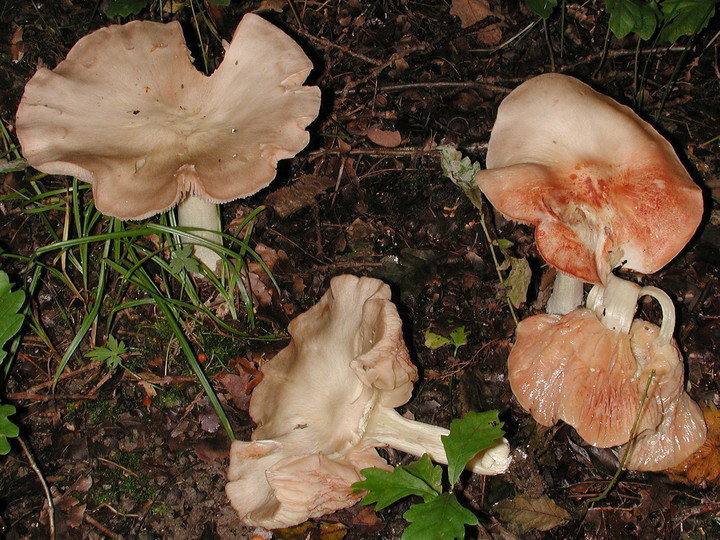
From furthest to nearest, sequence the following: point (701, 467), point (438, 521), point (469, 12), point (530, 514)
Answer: point (469, 12)
point (701, 467)
point (530, 514)
point (438, 521)

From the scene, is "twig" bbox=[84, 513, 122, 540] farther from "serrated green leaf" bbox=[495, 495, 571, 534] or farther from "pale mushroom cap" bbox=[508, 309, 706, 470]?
"pale mushroom cap" bbox=[508, 309, 706, 470]

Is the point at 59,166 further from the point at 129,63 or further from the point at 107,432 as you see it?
the point at 107,432

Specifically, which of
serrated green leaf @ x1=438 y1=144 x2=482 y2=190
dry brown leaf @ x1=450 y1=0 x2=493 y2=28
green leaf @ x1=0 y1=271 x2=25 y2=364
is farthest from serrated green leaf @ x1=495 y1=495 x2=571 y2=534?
dry brown leaf @ x1=450 y1=0 x2=493 y2=28

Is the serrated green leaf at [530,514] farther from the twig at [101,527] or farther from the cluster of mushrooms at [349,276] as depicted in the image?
the twig at [101,527]

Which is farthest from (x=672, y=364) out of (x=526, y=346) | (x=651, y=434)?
(x=526, y=346)

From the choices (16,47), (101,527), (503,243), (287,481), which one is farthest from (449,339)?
(16,47)

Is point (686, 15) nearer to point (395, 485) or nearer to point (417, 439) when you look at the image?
point (417, 439)
